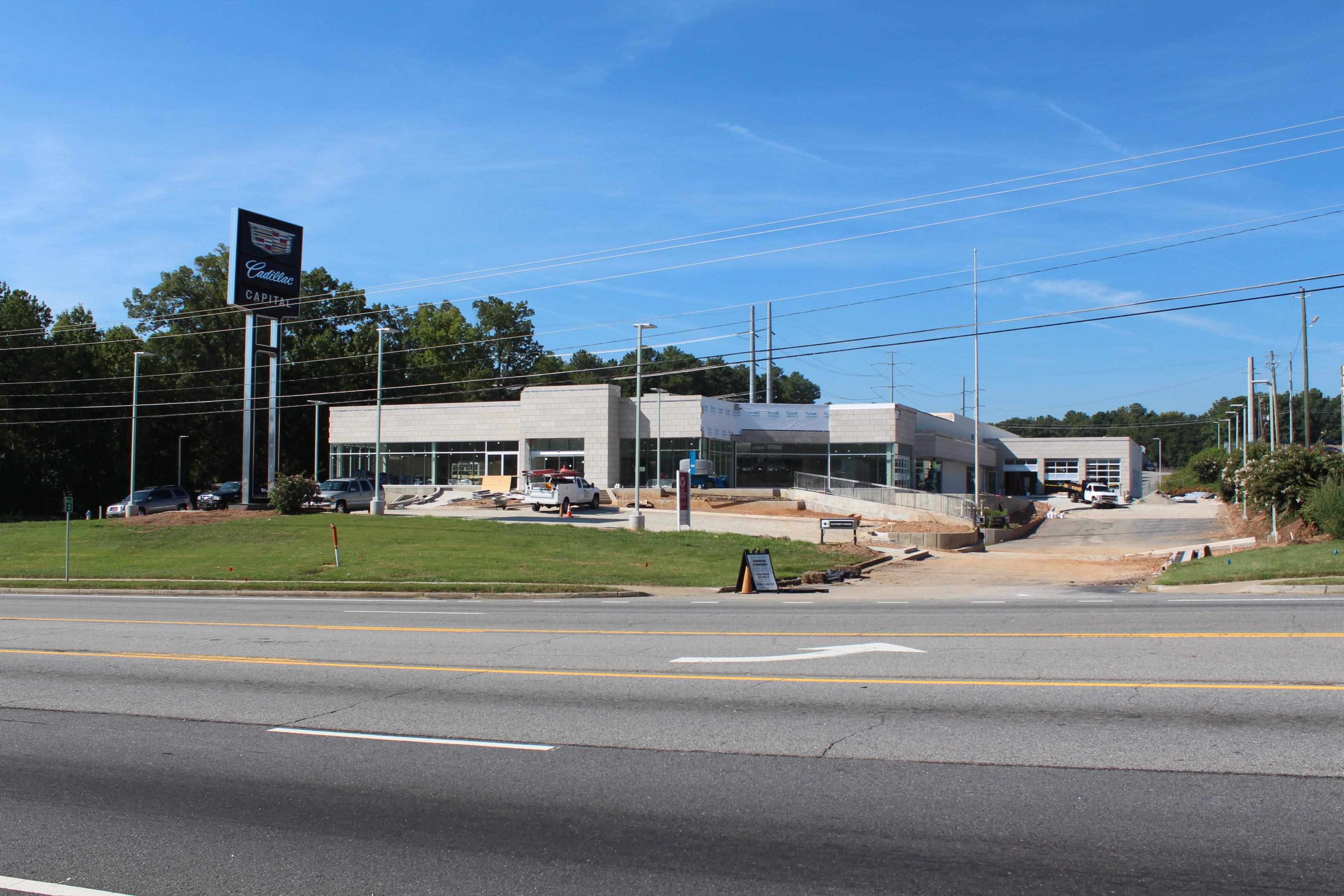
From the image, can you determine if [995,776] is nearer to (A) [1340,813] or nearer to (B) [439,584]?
(A) [1340,813]

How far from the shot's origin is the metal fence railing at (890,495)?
48.2 metres

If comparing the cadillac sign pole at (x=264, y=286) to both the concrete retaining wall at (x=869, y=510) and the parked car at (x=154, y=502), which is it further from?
the concrete retaining wall at (x=869, y=510)

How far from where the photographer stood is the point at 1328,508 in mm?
23859

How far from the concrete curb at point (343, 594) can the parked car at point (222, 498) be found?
1943cm

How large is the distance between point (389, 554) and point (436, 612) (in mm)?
11111

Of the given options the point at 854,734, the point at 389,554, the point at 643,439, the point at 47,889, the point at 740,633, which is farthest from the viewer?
the point at 643,439

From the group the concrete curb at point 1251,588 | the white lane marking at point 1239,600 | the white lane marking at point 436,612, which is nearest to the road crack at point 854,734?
the white lane marking at point 436,612

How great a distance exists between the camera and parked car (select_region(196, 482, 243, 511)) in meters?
48.4

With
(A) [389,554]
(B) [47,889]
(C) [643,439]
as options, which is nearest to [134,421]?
(C) [643,439]

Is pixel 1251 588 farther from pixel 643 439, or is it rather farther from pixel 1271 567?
pixel 643 439

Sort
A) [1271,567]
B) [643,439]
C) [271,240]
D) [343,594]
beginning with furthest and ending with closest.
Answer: [643,439] → [271,240] → [343,594] → [1271,567]

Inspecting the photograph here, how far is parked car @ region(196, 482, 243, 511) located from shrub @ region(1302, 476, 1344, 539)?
4064 centimetres

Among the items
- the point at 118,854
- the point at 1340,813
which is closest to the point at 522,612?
the point at 118,854

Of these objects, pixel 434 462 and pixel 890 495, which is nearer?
pixel 890 495
